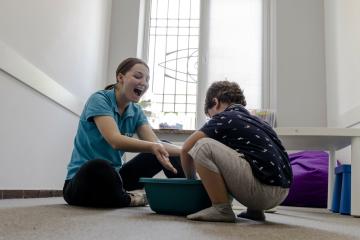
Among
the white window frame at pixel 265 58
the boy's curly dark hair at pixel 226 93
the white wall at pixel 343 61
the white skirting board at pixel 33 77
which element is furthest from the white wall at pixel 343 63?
the white skirting board at pixel 33 77

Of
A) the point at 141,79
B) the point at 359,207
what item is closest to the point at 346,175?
the point at 359,207

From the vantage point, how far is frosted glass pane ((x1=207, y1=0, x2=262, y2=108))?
3639mm

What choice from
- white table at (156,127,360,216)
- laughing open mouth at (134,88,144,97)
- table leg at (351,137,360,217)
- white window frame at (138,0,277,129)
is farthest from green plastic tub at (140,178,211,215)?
white window frame at (138,0,277,129)

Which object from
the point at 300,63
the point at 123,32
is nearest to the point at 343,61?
the point at 300,63

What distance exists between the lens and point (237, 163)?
4.04 feet

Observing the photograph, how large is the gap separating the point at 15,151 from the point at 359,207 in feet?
5.58

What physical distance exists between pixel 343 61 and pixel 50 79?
2.06 metres

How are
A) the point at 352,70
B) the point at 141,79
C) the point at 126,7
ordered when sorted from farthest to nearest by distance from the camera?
1. the point at 126,7
2. the point at 352,70
3. the point at 141,79

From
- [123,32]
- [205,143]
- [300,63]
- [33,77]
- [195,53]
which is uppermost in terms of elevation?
[123,32]

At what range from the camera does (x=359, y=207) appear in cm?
191

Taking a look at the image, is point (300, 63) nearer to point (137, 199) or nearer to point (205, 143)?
point (137, 199)

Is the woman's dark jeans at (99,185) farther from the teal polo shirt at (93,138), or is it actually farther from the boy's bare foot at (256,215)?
the boy's bare foot at (256,215)

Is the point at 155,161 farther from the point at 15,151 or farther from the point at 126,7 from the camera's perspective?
the point at 126,7

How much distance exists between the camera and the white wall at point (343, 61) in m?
2.69
